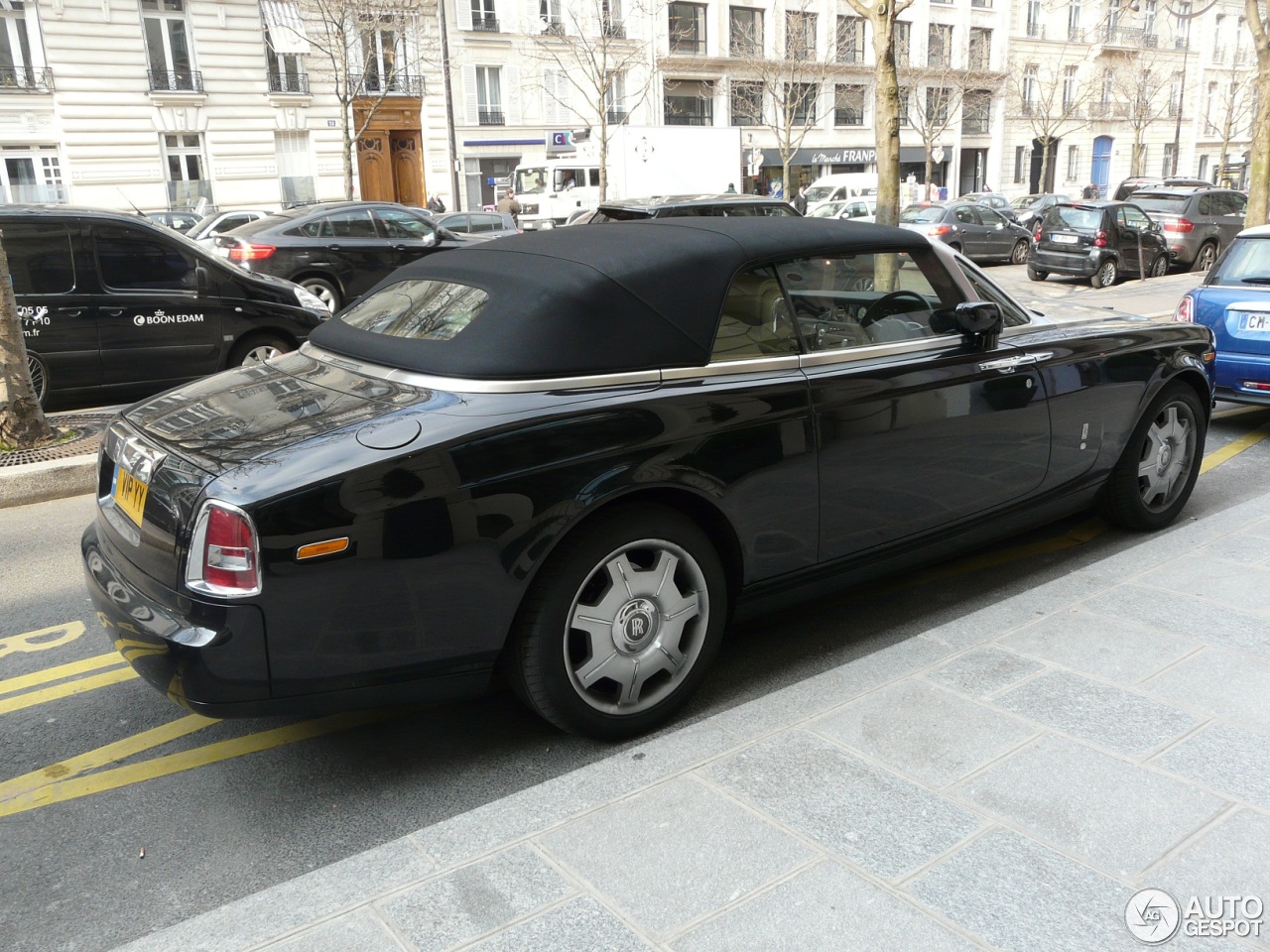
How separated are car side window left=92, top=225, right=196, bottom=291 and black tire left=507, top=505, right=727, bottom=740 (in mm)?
6445

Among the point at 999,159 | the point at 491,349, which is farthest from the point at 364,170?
the point at 491,349

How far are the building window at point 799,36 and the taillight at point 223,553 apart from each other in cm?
4673

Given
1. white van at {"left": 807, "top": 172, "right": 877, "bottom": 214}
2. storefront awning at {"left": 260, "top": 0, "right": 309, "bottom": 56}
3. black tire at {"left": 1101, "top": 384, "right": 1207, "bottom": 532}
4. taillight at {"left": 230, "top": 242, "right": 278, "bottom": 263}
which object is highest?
storefront awning at {"left": 260, "top": 0, "right": 309, "bottom": 56}

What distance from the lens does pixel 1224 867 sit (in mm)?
2553

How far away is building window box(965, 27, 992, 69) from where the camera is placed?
52594 millimetres

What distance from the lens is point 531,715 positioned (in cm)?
353

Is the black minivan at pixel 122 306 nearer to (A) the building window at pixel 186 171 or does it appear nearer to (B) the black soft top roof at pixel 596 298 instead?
(B) the black soft top roof at pixel 596 298

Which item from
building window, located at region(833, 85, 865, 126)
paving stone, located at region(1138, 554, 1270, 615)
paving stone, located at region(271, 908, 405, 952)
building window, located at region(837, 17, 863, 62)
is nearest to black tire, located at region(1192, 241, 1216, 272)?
paving stone, located at region(1138, 554, 1270, 615)

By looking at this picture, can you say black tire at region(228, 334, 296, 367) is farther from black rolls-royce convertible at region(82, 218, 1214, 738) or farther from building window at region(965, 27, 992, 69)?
building window at region(965, 27, 992, 69)

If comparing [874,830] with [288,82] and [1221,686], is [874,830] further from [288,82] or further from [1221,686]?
[288,82]

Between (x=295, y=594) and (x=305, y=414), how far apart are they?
2.06 ft

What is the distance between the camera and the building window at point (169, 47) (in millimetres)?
32906

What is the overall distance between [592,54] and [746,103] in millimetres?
9701

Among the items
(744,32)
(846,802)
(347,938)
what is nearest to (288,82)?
(744,32)
